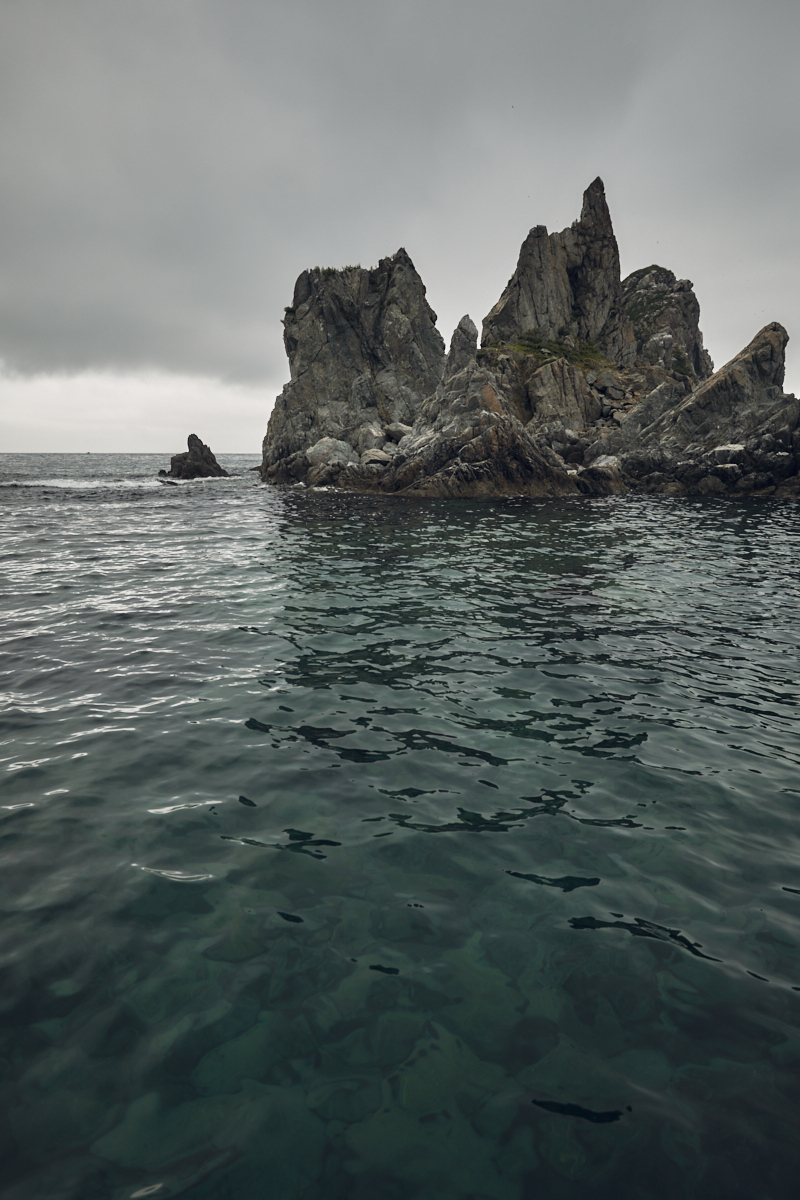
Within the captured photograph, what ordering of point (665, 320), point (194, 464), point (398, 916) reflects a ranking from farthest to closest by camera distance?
point (665, 320) < point (194, 464) < point (398, 916)

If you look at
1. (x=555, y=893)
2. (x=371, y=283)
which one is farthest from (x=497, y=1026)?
(x=371, y=283)

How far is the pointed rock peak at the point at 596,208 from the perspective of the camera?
319 feet

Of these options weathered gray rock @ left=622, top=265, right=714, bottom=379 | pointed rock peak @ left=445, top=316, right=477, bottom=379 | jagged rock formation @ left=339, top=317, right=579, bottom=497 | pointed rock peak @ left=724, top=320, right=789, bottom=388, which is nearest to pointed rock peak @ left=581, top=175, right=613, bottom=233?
weathered gray rock @ left=622, top=265, right=714, bottom=379

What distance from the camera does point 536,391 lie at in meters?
72.9

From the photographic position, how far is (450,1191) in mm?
3020

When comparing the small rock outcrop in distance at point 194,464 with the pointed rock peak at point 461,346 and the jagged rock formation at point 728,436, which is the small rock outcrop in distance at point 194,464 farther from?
the jagged rock formation at point 728,436

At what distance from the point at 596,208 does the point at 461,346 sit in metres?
58.8

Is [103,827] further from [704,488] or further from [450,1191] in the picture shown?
[704,488]

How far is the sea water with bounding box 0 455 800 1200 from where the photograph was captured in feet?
10.6

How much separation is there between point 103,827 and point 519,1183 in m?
4.97

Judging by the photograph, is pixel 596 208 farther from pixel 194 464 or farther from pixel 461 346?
pixel 194 464

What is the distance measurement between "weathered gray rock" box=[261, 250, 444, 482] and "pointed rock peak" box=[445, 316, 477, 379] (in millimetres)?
12827

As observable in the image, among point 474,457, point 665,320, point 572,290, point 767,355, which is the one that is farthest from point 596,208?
point 474,457

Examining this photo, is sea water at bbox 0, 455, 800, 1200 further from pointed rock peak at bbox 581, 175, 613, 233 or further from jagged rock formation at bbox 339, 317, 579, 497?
pointed rock peak at bbox 581, 175, 613, 233
